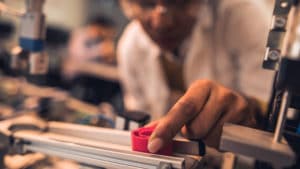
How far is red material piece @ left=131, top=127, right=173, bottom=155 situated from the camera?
0.46 m

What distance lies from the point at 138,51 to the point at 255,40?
1.66 feet

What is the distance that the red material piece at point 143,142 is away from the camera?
46cm

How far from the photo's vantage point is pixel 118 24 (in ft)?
6.25

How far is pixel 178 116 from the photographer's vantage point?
460 millimetres

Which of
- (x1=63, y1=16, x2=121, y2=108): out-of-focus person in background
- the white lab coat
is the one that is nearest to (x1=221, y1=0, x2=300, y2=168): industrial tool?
the white lab coat

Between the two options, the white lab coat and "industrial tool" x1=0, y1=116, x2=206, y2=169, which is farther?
the white lab coat

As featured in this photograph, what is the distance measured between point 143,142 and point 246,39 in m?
0.67

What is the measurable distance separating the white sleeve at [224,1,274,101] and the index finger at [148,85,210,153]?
1.57 ft

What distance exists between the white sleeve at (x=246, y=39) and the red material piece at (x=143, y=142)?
1.71 ft

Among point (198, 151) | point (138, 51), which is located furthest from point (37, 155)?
point (138, 51)

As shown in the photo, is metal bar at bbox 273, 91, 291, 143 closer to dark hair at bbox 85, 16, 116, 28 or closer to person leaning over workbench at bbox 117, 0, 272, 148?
person leaning over workbench at bbox 117, 0, 272, 148

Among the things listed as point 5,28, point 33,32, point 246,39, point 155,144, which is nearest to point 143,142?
point 155,144

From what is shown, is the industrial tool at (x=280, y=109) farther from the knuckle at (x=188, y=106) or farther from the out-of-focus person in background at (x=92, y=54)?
the out-of-focus person in background at (x=92, y=54)

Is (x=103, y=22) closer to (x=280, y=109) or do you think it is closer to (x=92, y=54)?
(x=92, y=54)
